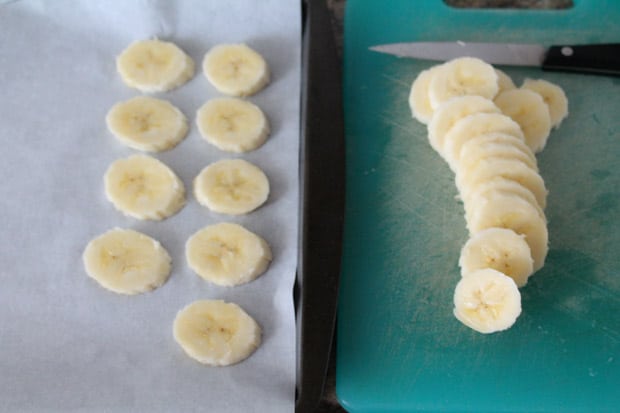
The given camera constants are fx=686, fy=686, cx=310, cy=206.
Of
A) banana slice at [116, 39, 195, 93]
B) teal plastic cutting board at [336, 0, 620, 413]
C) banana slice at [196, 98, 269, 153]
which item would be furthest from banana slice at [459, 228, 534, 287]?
banana slice at [116, 39, 195, 93]

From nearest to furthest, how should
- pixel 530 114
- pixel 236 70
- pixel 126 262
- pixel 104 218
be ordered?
pixel 126 262 < pixel 104 218 < pixel 530 114 < pixel 236 70

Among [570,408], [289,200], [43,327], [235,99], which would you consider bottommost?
[570,408]

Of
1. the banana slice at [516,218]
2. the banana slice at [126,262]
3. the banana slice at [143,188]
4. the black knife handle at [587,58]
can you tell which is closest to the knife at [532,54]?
the black knife handle at [587,58]

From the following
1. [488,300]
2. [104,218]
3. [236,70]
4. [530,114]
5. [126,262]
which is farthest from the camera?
[236,70]

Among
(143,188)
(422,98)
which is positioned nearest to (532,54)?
(422,98)

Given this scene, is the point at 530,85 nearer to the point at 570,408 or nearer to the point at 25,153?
the point at 570,408

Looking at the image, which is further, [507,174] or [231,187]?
[231,187]

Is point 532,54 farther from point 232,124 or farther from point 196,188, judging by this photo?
point 196,188

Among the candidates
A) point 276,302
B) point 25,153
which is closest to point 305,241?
point 276,302
